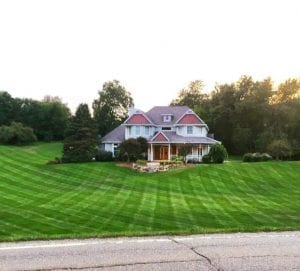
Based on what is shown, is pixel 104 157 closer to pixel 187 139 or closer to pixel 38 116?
pixel 187 139

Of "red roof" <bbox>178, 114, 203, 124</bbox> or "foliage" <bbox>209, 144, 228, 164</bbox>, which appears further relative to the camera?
"red roof" <bbox>178, 114, 203, 124</bbox>

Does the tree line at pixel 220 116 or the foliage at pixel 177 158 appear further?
the tree line at pixel 220 116

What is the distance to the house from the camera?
53.2 m

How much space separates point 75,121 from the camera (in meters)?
51.5

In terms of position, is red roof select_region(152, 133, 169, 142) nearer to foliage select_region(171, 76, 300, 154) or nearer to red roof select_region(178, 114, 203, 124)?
red roof select_region(178, 114, 203, 124)

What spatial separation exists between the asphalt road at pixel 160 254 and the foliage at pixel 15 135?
65.7 m

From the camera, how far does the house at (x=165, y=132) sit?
175 feet

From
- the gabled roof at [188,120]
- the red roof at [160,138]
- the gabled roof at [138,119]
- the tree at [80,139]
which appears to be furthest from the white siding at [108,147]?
the gabled roof at [188,120]

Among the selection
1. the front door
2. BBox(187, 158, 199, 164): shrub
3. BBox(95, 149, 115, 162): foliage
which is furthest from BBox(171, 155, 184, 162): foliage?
BBox(95, 149, 115, 162): foliage

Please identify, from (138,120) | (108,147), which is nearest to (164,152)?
(138,120)

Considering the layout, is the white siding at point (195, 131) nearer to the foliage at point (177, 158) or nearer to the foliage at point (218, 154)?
the foliage at point (177, 158)

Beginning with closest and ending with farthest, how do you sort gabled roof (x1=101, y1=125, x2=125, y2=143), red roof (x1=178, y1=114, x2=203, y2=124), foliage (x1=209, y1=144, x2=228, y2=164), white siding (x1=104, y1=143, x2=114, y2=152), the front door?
foliage (x1=209, y1=144, x2=228, y2=164) < the front door < red roof (x1=178, y1=114, x2=203, y2=124) < gabled roof (x1=101, y1=125, x2=125, y2=143) < white siding (x1=104, y1=143, x2=114, y2=152)

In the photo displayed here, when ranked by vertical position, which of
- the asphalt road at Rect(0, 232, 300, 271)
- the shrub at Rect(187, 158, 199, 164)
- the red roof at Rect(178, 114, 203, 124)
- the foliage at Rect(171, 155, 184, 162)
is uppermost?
the red roof at Rect(178, 114, 203, 124)

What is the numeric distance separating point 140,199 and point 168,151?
96.5ft
